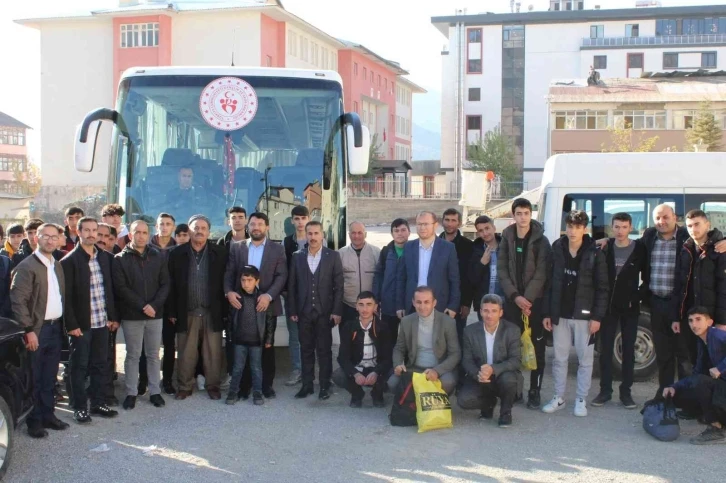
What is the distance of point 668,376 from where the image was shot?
784cm

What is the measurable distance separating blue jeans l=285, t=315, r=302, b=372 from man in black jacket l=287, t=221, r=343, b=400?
10.4 inches

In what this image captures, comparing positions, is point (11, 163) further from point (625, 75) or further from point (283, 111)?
point (283, 111)

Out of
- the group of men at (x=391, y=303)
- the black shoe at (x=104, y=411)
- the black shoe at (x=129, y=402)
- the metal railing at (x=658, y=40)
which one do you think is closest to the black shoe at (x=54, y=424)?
the group of men at (x=391, y=303)

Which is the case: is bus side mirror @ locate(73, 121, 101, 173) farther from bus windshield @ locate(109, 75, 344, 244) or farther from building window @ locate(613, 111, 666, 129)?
building window @ locate(613, 111, 666, 129)

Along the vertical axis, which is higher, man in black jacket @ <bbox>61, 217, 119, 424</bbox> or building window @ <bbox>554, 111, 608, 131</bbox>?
building window @ <bbox>554, 111, 608, 131</bbox>

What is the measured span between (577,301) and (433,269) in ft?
4.63

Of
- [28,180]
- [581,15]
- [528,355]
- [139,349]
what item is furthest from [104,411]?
[28,180]

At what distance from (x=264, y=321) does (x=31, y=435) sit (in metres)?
2.42

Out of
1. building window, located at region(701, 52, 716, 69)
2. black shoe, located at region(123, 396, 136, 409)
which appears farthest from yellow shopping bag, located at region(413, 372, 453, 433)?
building window, located at region(701, 52, 716, 69)

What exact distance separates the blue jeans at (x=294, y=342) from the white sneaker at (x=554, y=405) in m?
2.64

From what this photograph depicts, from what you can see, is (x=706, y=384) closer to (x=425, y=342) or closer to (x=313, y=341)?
(x=425, y=342)

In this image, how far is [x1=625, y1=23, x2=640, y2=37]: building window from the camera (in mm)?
76625

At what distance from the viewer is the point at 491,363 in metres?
7.50

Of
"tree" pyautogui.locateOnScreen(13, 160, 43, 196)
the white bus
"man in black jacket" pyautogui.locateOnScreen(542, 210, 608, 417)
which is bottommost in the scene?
"man in black jacket" pyautogui.locateOnScreen(542, 210, 608, 417)
